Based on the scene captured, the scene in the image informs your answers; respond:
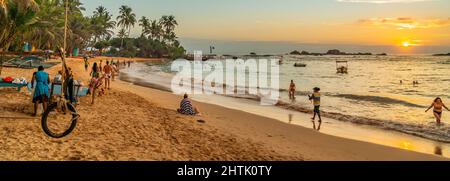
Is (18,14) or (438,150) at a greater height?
(18,14)

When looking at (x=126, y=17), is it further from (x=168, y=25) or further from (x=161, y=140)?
(x=161, y=140)

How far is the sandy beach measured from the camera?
7.46 metres

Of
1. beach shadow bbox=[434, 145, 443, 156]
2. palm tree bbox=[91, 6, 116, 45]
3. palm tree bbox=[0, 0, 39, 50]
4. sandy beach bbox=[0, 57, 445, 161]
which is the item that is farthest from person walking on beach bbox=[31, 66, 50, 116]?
palm tree bbox=[91, 6, 116, 45]

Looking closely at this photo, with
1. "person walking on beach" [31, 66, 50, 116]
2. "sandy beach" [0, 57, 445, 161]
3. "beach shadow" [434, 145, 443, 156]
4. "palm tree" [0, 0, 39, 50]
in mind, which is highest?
"palm tree" [0, 0, 39, 50]

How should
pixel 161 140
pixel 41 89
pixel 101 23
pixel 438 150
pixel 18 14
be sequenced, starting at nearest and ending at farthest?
pixel 161 140
pixel 41 89
pixel 438 150
pixel 18 14
pixel 101 23

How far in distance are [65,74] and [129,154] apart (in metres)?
3.18

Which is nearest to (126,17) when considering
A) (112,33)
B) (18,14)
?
(112,33)

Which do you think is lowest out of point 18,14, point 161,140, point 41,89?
point 161,140

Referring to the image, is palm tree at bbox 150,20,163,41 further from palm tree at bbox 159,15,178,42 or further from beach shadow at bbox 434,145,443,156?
beach shadow at bbox 434,145,443,156

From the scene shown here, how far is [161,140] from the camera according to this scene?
9297mm

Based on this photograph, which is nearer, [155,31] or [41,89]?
[41,89]

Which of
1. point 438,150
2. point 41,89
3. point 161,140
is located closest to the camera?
point 161,140

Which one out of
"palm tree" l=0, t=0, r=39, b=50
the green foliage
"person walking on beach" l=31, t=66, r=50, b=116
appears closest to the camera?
"person walking on beach" l=31, t=66, r=50, b=116

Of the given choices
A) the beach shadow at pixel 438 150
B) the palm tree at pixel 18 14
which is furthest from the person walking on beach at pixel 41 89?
the beach shadow at pixel 438 150
